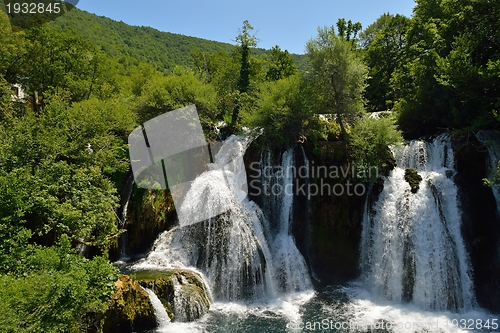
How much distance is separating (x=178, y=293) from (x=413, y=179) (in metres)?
11.3

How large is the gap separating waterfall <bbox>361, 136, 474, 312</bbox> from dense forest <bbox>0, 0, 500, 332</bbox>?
5.74 feet

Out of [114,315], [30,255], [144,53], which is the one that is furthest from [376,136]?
[144,53]

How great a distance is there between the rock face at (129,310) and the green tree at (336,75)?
12.6 m

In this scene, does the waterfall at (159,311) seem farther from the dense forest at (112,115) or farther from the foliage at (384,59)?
the foliage at (384,59)

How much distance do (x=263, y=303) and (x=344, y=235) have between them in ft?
17.6

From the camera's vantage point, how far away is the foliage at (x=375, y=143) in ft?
48.2

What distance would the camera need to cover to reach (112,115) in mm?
16859

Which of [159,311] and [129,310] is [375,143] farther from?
[129,310]

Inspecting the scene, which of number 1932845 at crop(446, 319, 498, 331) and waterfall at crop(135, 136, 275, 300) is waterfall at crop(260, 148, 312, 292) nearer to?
waterfall at crop(135, 136, 275, 300)

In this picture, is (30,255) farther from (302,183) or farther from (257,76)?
(257,76)

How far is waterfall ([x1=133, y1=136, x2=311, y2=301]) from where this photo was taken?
1329cm

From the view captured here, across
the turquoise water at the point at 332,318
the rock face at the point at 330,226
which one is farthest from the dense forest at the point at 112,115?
the turquoise water at the point at 332,318

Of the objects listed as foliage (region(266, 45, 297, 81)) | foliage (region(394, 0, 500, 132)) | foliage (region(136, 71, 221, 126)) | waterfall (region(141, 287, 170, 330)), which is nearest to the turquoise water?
waterfall (region(141, 287, 170, 330))

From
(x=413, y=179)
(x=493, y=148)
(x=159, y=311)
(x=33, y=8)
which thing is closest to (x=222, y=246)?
(x=159, y=311)
